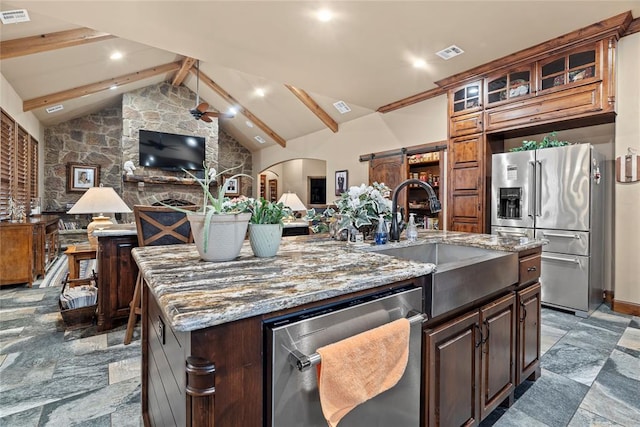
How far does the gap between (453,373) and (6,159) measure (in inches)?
233

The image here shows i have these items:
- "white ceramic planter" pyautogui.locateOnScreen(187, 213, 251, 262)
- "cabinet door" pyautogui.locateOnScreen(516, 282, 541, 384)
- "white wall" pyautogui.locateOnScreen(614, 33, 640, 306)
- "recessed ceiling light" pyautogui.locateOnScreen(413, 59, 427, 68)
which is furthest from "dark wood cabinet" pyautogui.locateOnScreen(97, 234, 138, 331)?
"white wall" pyautogui.locateOnScreen(614, 33, 640, 306)

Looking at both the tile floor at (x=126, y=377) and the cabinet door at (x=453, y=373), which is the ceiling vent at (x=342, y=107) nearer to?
the tile floor at (x=126, y=377)

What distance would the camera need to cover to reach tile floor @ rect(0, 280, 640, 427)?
1.62m

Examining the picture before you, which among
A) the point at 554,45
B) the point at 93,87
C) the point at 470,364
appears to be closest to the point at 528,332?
the point at 470,364

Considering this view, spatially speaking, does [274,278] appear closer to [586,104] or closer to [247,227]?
[247,227]

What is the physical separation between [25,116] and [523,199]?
7.67m

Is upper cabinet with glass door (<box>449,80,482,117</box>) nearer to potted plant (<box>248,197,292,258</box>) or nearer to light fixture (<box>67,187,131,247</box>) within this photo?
potted plant (<box>248,197,292,258</box>)

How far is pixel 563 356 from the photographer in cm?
227

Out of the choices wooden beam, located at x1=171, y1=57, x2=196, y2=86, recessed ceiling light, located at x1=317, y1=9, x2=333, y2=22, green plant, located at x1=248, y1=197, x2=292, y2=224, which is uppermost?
wooden beam, located at x1=171, y1=57, x2=196, y2=86

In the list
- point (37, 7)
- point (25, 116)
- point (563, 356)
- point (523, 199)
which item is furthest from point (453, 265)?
point (25, 116)

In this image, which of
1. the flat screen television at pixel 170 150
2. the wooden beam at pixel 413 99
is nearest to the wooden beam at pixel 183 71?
the flat screen television at pixel 170 150

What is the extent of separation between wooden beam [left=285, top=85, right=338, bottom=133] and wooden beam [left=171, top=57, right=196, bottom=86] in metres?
2.08

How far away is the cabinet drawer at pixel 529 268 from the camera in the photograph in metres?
1.69

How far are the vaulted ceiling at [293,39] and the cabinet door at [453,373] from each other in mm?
2831
